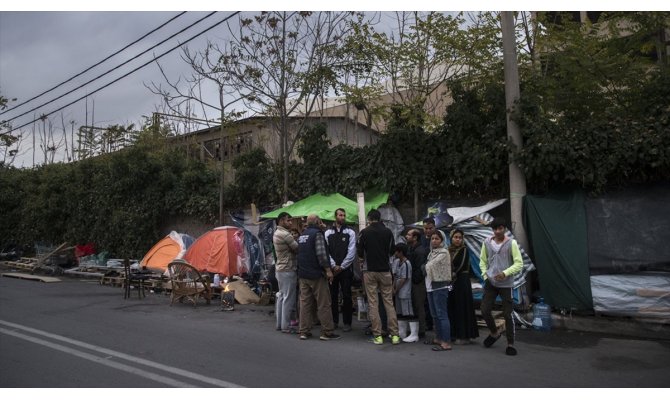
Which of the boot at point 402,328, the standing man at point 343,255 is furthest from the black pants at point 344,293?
the boot at point 402,328

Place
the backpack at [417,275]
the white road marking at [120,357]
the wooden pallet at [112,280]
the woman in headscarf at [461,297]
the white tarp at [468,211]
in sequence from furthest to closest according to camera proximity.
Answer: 1. the wooden pallet at [112,280]
2. the white tarp at [468,211]
3. the backpack at [417,275]
4. the woman in headscarf at [461,297]
5. the white road marking at [120,357]

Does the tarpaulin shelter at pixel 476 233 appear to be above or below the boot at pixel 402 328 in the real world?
above

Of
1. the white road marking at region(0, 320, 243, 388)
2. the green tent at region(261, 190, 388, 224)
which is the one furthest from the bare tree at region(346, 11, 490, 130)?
the white road marking at region(0, 320, 243, 388)

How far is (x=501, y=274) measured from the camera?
6.99m

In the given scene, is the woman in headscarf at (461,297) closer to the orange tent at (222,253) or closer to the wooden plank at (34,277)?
the orange tent at (222,253)

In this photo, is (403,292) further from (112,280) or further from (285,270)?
(112,280)

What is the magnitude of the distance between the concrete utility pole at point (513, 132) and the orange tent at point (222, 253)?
6.95 metres

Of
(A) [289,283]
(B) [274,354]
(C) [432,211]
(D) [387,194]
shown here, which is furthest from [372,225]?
(D) [387,194]

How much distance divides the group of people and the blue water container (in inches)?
45.6

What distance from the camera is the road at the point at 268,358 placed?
18.7 feet

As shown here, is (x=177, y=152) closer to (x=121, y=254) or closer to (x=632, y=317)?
(x=121, y=254)

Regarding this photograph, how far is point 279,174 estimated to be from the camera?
14.5 meters

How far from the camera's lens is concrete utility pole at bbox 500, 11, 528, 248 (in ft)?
31.8

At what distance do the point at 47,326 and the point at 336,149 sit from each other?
7423mm
